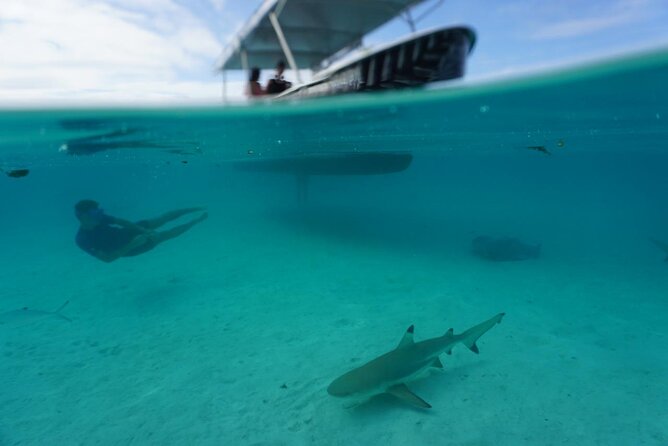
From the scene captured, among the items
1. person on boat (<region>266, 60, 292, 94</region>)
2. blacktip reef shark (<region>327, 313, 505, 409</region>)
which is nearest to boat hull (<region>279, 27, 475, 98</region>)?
person on boat (<region>266, 60, 292, 94</region>)

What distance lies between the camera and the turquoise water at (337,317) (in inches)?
246

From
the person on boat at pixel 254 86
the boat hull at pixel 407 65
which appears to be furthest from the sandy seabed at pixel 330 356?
the person on boat at pixel 254 86

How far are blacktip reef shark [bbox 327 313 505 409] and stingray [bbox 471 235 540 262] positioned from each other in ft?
38.3

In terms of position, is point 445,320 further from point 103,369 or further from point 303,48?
point 303,48

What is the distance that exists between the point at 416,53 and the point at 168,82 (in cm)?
610

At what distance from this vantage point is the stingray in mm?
16906

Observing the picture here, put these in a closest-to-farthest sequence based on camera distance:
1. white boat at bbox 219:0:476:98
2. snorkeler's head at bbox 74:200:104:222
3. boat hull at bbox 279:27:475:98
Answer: boat hull at bbox 279:27:475:98, white boat at bbox 219:0:476:98, snorkeler's head at bbox 74:200:104:222

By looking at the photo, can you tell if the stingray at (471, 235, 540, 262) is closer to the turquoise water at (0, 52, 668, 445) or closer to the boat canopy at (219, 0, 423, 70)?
the turquoise water at (0, 52, 668, 445)

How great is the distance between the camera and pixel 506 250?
16953mm

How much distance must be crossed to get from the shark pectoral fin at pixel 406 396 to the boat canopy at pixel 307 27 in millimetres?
8646

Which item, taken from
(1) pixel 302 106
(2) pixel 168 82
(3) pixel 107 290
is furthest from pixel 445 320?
(3) pixel 107 290

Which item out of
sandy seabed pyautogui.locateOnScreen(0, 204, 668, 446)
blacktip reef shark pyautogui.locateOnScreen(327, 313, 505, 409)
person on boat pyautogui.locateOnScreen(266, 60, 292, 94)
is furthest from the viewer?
person on boat pyautogui.locateOnScreen(266, 60, 292, 94)

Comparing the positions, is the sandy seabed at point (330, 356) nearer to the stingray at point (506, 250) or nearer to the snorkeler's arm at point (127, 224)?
the stingray at point (506, 250)

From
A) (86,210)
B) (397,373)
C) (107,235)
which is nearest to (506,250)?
(397,373)
